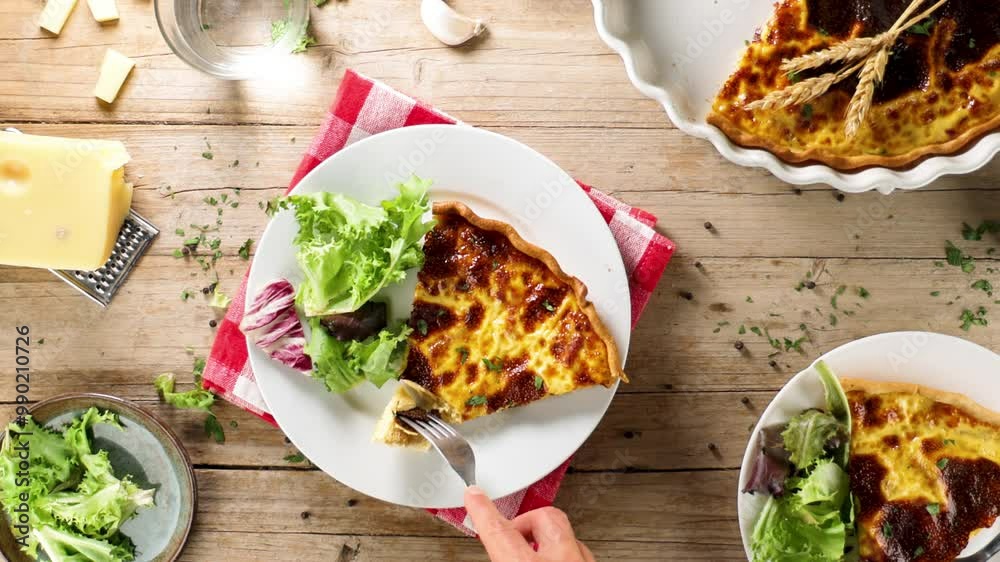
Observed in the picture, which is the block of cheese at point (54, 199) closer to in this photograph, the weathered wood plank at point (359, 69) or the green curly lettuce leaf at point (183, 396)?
the weathered wood plank at point (359, 69)

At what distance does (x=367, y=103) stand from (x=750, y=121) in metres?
1.47

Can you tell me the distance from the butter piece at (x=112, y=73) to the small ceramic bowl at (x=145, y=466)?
49.0 inches

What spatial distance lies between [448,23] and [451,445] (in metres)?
1.65

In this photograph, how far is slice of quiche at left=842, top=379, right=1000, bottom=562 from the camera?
9.70ft

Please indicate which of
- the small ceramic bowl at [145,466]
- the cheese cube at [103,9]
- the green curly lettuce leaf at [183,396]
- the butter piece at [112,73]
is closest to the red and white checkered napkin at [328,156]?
the green curly lettuce leaf at [183,396]

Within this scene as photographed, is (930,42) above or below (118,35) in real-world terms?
above

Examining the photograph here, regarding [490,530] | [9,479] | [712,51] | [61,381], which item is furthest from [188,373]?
[712,51]

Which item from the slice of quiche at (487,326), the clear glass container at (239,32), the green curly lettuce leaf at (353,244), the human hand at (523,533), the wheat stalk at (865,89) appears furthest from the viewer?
the clear glass container at (239,32)

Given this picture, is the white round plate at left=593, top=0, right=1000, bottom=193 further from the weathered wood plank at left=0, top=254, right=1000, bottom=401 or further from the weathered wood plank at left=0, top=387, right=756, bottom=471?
the weathered wood plank at left=0, top=387, right=756, bottom=471

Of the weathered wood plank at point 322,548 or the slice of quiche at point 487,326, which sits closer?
the slice of quiche at point 487,326

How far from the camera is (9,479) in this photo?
3078 mm

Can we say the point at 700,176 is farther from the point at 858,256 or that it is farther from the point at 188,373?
the point at 188,373

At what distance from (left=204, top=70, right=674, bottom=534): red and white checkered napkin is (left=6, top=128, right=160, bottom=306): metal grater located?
0.50m

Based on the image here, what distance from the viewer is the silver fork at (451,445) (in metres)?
2.83
